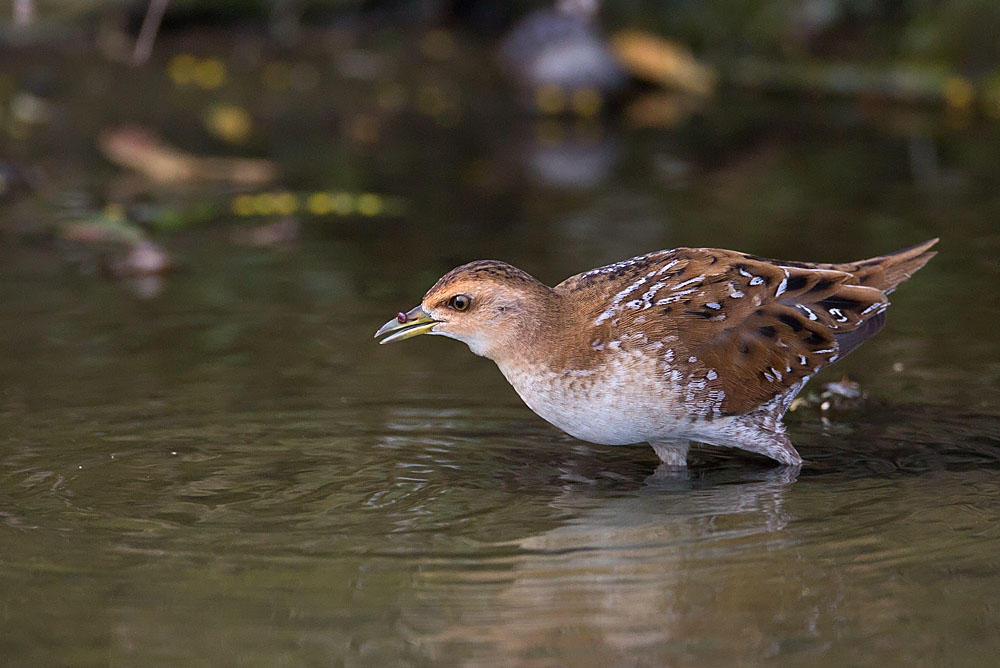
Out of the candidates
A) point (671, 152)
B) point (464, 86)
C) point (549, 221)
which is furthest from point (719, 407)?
point (464, 86)

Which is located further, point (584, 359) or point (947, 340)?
point (947, 340)

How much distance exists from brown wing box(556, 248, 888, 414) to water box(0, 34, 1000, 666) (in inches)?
15.7

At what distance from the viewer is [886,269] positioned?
6578 millimetres

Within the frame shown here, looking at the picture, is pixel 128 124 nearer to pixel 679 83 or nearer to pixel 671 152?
pixel 671 152

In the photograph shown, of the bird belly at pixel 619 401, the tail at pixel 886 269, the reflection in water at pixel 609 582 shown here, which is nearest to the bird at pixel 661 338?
the bird belly at pixel 619 401

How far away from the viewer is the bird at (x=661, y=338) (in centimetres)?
586

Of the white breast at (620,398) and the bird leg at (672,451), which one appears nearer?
the white breast at (620,398)

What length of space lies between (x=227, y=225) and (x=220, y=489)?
4.74 meters

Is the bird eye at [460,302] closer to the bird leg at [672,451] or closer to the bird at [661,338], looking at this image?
the bird at [661,338]

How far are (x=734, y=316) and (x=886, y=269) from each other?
927 millimetres

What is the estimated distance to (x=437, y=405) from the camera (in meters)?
6.82

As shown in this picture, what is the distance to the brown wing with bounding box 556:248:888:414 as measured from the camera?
593cm

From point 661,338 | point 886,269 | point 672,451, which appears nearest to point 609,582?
point 661,338

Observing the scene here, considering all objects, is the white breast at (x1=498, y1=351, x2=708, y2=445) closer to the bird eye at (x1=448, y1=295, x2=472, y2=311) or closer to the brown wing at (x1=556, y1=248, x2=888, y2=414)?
the brown wing at (x1=556, y1=248, x2=888, y2=414)
